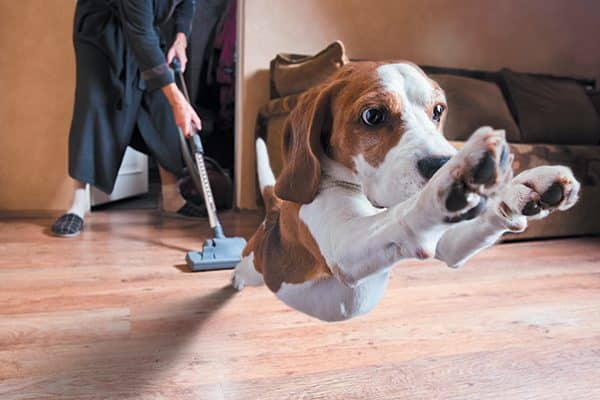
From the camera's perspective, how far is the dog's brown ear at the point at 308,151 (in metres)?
0.66

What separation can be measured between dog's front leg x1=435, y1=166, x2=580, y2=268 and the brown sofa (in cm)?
123

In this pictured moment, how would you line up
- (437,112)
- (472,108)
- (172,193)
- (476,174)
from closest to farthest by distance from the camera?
(476,174) < (437,112) < (472,108) < (172,193)

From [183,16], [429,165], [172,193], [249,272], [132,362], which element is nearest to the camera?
[429,165]

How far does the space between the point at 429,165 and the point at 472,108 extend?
1935mm

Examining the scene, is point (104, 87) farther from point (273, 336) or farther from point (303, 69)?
point (273, 336)

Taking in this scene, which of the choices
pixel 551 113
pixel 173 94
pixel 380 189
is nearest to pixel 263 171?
pixel 380 189

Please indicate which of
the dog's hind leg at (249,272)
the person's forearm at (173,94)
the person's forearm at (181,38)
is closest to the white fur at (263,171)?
the dog's hind leg at (249,272)

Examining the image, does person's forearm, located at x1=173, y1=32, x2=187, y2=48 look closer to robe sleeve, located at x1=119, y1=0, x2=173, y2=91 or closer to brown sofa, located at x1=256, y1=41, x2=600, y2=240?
robe sleeve, located at x1=119, y1=0, x2=173, y2=91

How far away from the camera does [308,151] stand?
0.66m

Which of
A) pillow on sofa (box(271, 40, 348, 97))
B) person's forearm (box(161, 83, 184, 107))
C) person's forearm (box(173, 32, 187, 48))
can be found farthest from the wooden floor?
person's forearm (box(173, 32, 187, 48))

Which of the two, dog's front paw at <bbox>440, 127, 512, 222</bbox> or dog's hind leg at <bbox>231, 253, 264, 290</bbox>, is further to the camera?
dog's hind leg at <bbox>231, 253, 264, 290</bbox>

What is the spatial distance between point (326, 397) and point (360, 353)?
0.18 m

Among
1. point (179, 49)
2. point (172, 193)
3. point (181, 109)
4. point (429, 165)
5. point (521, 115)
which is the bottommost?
point (172, 193)

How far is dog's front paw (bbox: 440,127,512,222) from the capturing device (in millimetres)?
387
